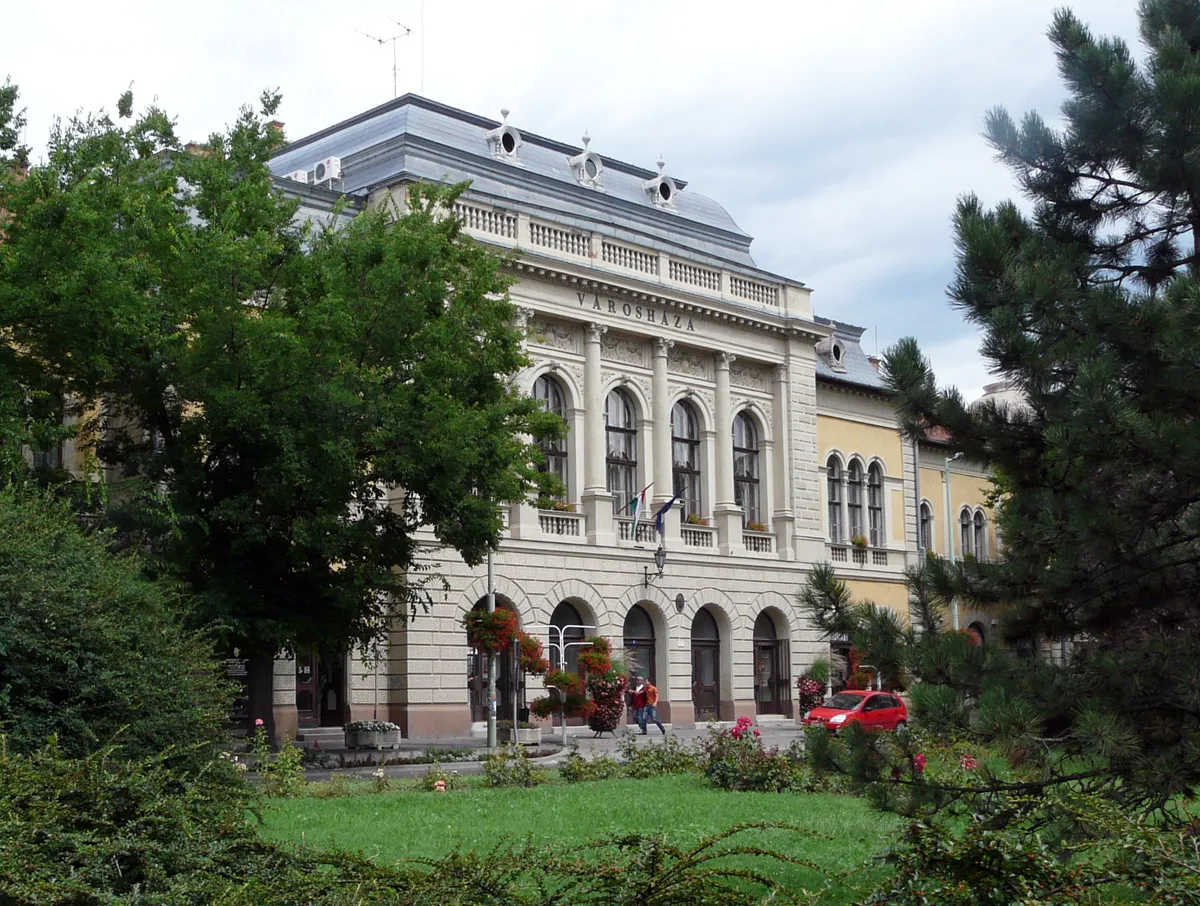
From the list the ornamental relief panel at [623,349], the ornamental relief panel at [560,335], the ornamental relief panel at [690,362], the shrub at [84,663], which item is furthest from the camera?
the ornamental relief panel at [690,362]

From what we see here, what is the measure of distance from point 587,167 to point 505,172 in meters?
3.86

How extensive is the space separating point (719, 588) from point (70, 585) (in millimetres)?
29144

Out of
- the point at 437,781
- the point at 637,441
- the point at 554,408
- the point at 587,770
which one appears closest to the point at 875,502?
the point at 637,441

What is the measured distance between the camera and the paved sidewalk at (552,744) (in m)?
24.8

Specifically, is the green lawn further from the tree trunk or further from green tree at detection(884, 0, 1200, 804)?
the tree trunk

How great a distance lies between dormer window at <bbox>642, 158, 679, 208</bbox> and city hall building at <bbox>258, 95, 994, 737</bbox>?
11 centimetres

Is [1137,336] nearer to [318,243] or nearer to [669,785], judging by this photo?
[669,785]

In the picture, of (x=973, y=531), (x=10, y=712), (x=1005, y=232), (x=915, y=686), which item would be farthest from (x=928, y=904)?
(x=973, y=531)

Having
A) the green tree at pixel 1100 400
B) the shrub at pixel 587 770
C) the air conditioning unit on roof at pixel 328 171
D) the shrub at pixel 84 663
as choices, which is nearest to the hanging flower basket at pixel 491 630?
the shrub at pixel 587 770

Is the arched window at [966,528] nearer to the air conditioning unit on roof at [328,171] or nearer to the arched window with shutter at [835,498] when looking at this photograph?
the arched window with shutter at [835,498]

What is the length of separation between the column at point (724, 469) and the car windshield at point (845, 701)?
8864mm

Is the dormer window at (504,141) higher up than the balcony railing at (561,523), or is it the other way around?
the dormer window at (504,141)

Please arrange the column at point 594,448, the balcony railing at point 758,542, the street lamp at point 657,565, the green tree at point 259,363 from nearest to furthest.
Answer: the green tree at point 259,363 < the column at point 594,448 < the street lamp at point 657,565 < the balcony railing at point 758,542

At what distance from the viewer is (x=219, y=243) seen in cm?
→ 2222
